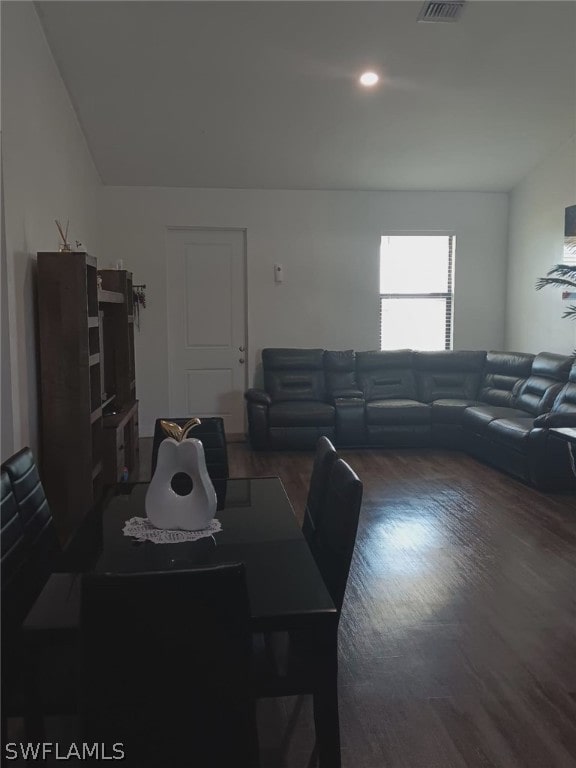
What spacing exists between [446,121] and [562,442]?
293 cm

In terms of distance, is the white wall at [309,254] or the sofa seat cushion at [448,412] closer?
the sofa seat cushion at [448,412]

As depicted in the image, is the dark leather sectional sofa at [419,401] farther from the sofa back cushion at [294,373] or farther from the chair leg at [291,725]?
the chair leg at [291,725]

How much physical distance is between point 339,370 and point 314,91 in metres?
2.74

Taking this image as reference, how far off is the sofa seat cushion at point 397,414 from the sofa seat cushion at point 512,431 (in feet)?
2.77

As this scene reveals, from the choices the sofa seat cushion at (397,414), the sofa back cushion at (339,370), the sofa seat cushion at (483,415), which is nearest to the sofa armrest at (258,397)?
the sofa back cushion at (339,370)

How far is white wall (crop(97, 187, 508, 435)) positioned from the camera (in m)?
6.77

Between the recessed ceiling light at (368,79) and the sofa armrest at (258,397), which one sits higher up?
the recessed ceiling light at (368,79)

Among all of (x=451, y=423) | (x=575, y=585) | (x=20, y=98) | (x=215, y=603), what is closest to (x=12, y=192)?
(x=20, y=98)

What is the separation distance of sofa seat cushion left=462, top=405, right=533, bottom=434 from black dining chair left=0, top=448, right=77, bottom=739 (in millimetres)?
4312

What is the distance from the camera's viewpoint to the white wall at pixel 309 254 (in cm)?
677

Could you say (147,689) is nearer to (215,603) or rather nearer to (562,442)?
(215,603)

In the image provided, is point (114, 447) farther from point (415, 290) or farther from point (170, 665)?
point (415, 290)

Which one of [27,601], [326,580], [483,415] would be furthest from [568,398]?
[27,601]

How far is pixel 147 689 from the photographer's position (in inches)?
49.3
